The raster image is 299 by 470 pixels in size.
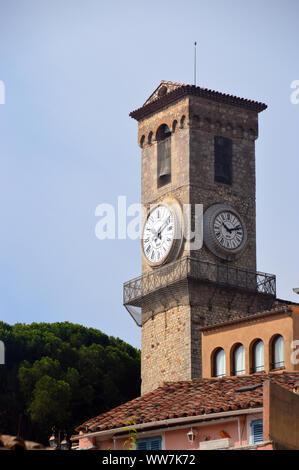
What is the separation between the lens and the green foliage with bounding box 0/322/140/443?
71.9 m

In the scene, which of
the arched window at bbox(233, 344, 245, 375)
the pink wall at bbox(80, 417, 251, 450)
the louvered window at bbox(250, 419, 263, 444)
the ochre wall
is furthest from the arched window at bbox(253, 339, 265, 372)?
the louvered window at bbox(250, 419, 263, 444)

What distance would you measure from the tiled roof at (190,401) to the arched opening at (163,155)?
27192 millimetres

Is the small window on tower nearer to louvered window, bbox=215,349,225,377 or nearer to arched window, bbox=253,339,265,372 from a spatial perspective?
louvered window, bbox=215,349,225,377

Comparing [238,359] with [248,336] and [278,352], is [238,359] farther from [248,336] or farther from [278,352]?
[278,352]

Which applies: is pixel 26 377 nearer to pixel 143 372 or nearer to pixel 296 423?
pixel 143 372

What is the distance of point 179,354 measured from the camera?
6544 centimetres

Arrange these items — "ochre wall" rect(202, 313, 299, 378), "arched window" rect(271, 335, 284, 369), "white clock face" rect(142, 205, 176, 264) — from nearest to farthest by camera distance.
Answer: "ochre wall" rect(202, 313, 299, 378) < "arched window" rect(271, 335, 284, 369) < "white clock face" rect(142, 205, 176, 264)

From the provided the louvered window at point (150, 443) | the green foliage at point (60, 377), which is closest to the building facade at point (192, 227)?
the green foliage at point (60, 377)

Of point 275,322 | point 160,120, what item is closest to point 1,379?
point 160,120

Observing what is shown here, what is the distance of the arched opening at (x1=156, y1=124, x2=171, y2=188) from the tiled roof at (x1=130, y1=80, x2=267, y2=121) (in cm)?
111

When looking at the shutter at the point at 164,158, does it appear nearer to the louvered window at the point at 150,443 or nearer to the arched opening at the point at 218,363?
the arched opening at the point at 218,363

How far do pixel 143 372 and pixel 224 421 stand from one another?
31796mm

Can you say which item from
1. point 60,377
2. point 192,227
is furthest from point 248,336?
point 60,377

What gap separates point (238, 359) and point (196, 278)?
13831mm
